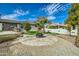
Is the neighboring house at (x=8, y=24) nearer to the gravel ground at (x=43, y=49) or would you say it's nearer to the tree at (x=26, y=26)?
the tree at (x=26, y=26)

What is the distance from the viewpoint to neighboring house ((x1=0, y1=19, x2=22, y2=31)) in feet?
8.53

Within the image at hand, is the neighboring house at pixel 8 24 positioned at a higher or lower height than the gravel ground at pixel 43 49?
higher

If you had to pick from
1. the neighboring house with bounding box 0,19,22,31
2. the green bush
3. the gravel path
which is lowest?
the gravel path

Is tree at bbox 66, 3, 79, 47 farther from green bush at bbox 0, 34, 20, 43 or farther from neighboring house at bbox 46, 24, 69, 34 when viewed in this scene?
green bush at bbox 0, 34, 20, 43

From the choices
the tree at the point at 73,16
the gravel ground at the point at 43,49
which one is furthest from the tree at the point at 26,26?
the tree at the point at 73,16

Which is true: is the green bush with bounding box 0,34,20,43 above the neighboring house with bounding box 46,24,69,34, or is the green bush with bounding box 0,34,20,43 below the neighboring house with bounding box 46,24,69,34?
below

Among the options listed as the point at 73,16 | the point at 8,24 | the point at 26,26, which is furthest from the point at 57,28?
the point at 8,24

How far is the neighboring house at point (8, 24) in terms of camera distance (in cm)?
260

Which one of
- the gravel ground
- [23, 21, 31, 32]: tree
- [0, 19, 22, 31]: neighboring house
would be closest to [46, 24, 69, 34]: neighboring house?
the gravel ground

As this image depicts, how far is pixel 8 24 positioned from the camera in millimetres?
2611

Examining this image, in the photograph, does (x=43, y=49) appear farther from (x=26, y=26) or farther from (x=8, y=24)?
(x=8, y=24)

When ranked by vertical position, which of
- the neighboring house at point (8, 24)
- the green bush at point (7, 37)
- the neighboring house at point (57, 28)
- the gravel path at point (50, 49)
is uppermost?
the neighboring house at point (8, 24)

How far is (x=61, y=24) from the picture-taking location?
8.61ft

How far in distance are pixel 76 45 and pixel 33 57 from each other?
54 centimetres
